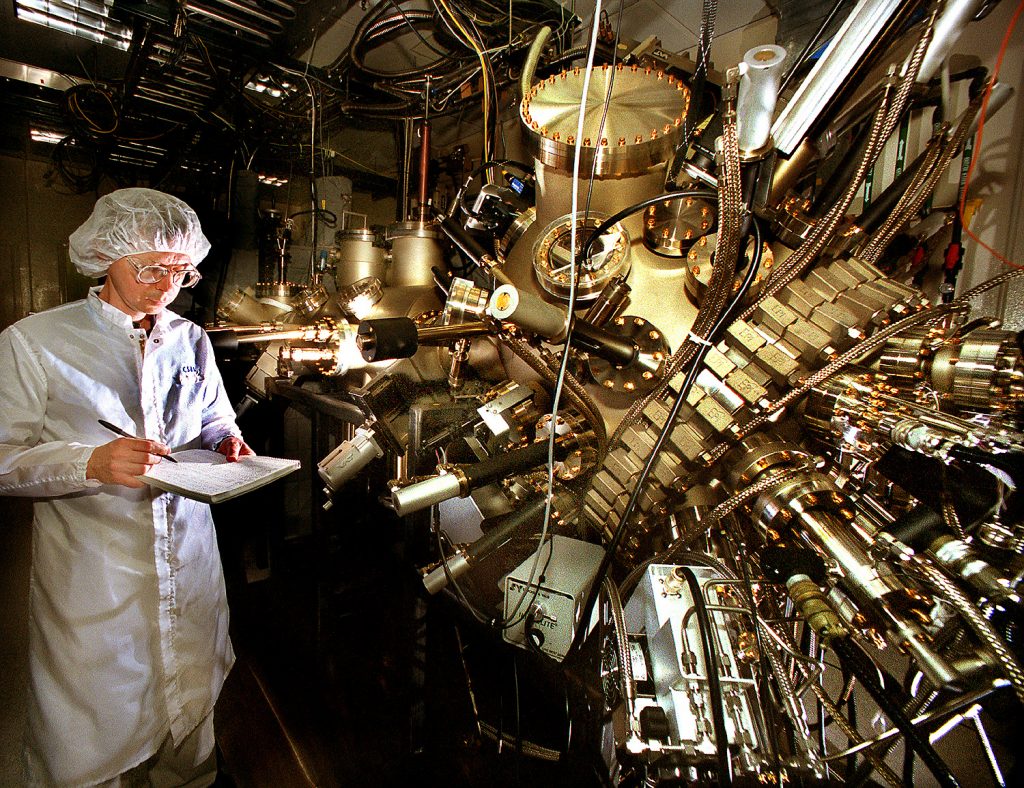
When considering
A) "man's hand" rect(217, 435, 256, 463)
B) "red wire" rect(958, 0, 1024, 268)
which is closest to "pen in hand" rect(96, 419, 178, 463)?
"man's hand" rect(217, 435, 256, 463)

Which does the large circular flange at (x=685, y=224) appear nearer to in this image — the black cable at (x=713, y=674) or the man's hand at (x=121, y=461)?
the black cable at (x=713, y=674)

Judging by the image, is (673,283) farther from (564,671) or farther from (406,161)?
(406,161)

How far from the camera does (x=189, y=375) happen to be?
1498mm

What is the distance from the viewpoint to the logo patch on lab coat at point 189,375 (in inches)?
58.4

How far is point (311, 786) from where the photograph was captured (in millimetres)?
1569

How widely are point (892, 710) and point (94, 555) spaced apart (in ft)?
5.93

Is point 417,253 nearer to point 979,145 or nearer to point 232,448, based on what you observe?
point 232,448

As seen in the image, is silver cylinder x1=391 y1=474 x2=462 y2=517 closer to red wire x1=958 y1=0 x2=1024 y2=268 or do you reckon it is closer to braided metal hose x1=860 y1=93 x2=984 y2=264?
braided metal hose x1=860 y1=93 x2=984 y2=264

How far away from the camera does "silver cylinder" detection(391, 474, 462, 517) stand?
1.00 m

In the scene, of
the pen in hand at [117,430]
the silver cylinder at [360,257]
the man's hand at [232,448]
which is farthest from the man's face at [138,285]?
the silver cylinder at [360,257]

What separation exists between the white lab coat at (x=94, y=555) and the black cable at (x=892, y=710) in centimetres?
161

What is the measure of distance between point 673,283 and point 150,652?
6.16 feet

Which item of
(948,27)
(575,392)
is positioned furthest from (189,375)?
(948,27)

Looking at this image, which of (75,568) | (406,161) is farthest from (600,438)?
(406,161)
